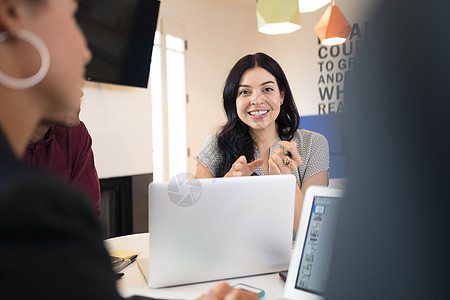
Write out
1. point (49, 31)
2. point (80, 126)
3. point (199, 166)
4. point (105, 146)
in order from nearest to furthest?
point (49, 31) → point (80, 126) → point (199, 166) → point (105, 146)

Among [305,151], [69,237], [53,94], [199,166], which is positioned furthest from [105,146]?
[69,237]

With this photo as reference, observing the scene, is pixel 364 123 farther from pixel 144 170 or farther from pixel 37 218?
pixel 144 170

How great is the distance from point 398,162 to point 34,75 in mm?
410

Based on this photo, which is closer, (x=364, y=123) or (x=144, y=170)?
(x=364, y=123)

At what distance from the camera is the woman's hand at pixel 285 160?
64.1 inches

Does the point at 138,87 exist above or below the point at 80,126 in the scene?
above

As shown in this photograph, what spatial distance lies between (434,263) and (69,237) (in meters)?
0.24

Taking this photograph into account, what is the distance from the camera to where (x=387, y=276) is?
19 centimetres

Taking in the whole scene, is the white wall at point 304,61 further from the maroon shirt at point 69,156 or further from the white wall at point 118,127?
the maroon shirt at point 69,156

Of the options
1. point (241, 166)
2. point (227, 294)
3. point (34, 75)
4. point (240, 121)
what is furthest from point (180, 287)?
point (240, 121)

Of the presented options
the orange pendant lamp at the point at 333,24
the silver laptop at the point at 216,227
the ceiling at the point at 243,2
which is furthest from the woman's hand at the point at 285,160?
the ceiling at the point at 243,2

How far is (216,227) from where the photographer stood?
1.00m

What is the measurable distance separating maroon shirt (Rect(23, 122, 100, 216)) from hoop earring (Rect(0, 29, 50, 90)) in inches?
47.6

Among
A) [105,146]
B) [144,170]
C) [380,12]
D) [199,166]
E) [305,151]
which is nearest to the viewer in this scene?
[380,12]
